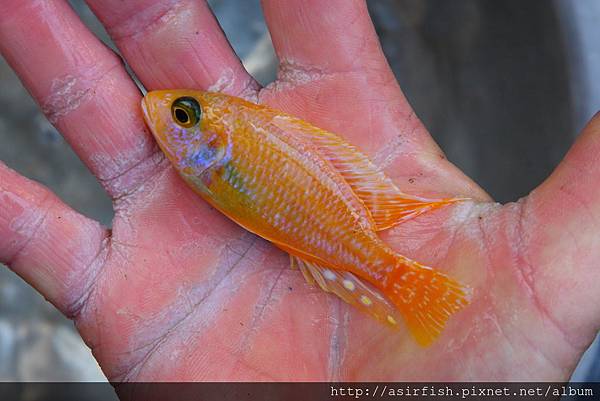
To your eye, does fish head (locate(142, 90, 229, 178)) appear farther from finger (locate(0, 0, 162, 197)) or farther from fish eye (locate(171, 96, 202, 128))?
finger (locate(0, 0, 162, 197))

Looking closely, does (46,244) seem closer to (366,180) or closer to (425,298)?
(366,180)

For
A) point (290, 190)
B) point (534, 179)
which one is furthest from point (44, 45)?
point (534, 179)

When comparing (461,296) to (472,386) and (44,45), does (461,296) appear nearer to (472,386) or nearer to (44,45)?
(472,386)

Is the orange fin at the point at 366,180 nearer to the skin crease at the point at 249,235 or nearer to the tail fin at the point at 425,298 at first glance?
the skin crease at the point at 249,235

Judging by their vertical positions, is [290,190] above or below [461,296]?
above

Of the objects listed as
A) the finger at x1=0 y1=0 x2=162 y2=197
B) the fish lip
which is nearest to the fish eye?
the fish lip

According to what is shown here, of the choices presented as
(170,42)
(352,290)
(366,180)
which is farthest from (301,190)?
(170,42)
